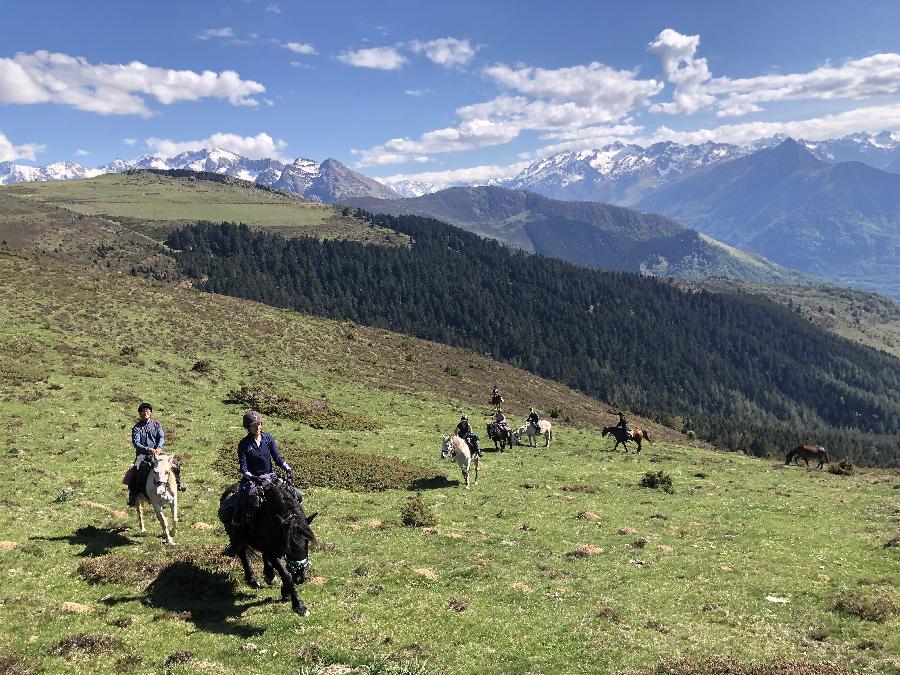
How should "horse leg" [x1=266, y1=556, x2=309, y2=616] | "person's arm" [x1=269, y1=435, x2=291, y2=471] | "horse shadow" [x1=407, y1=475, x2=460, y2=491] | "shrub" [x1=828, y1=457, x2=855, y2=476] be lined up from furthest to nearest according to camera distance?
1. "shrub" [x1=828, y1=457, x2=855, y2=476]
2. "horse shadow" [x1=407, y1=475, x2=460, y2=491]
3. "person's arm" [x1=269, y1=435, x2=291, y2=471]
4. "horse leg" [x1=266, y1=556, x2=309, y2=616]

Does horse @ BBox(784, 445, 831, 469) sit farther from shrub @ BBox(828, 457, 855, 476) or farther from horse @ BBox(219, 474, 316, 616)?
horse @ BBox(219, 474, 316, 616)

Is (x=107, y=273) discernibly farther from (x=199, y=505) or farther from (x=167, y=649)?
(x=167, y=649)

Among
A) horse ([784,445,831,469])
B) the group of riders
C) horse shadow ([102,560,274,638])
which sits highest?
the group of riders

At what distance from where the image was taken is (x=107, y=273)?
77.5 meters

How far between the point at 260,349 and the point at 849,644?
194 ft

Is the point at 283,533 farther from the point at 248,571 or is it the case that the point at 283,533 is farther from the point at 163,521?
the point at 163,521

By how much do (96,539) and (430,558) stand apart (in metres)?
11.1

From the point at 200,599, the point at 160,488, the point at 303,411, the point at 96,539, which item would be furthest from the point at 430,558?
the point at 303,411

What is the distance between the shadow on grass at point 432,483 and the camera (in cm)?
2866

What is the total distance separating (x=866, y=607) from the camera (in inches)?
544

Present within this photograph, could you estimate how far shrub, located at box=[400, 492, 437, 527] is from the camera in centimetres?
2173

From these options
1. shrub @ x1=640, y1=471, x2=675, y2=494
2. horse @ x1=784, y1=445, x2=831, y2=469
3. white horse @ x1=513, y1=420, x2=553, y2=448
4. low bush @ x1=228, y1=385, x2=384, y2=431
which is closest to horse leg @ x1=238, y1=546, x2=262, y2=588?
shrub @ x1=640, y1=471, x2=675, y2=494

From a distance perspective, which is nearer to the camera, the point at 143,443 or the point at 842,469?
the point at 143,443

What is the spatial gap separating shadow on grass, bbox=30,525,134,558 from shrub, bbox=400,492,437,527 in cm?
999
